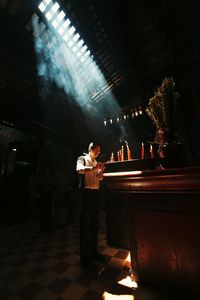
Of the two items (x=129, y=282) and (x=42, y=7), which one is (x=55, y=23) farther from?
(x=129, y=282)

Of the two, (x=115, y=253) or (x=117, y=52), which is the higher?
(x=117, y=52)

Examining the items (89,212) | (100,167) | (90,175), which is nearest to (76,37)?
(100,167)

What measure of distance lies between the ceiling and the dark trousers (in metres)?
3.17

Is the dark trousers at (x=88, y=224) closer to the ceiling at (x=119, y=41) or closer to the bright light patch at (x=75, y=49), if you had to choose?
the ceiling at (x=119, y=41)

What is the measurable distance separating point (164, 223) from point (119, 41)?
3.42m

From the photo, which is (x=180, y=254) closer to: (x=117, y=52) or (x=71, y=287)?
(x=71, y=287)

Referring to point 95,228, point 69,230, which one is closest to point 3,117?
point 69,230

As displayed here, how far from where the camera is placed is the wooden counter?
149 cm

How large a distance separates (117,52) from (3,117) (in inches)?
192

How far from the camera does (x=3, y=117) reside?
19.2 ft

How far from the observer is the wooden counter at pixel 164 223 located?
4.90 ft

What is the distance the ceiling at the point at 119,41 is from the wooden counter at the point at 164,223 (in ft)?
9.70

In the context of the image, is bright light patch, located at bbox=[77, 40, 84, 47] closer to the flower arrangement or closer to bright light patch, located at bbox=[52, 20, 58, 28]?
bright light patch, located at bbox=[52, 20, 58, 28]

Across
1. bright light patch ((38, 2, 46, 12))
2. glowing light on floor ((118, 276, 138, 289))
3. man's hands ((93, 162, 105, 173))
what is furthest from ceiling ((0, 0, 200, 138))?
glowing light on floor ((118, 276, 138, 289))
